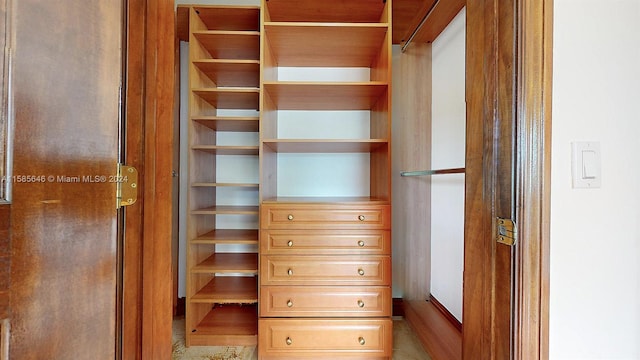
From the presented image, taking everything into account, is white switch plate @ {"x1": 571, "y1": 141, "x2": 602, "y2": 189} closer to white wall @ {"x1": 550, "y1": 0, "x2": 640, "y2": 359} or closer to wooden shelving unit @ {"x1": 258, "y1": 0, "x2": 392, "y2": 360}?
white wall @ {"x1": 550, "y1": 0, "x2": 640, "y2": 359}

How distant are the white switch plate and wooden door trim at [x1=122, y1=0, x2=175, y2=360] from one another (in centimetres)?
89

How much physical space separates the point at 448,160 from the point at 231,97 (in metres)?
1.33

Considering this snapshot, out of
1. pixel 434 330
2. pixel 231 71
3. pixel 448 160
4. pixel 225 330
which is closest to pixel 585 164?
pixel 448 160

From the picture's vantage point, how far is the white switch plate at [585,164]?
60 centimetres

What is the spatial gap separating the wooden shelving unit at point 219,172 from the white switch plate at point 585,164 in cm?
144

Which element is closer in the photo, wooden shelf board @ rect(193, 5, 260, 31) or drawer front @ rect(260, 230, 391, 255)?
drawer front @ rect(260, 230, 391, 255)

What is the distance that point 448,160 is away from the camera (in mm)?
1613

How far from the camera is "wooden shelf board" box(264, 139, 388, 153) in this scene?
1.64 metres

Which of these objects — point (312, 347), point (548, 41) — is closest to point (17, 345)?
point (548, 41)

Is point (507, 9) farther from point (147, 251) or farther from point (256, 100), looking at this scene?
point (256, 100)

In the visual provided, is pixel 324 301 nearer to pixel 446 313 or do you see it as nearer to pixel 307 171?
pixel 446 313

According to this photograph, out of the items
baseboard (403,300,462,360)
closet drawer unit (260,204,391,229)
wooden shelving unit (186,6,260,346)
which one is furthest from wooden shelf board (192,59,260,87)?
baseboard (403,300,462,360)

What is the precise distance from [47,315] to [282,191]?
174cm

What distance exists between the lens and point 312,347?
1.57 meters
